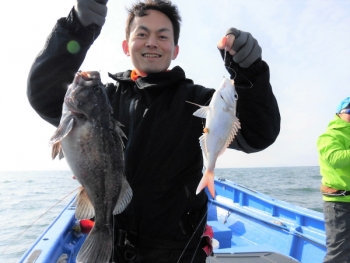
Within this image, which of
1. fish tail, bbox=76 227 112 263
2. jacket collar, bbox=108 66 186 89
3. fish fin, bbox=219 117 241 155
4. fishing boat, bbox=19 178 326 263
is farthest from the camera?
fishing boat, bbox=19 178 326 263

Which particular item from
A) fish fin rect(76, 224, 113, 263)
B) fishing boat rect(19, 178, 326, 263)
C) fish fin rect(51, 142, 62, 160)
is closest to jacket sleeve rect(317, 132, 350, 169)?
fishing boat rect(19, 178, 326, 263)

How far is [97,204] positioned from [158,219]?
1.54 ft

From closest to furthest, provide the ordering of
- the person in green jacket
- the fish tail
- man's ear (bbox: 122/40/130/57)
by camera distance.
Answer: the fish tail
man's ear (bbox: 122/40/130/57)
the person in green jacket

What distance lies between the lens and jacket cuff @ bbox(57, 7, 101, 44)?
7.14ft

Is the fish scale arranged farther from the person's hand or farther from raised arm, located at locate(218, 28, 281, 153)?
the person's hand

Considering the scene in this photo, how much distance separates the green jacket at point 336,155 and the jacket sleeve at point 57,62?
12.5ft

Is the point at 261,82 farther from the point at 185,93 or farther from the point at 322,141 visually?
the point at 322,141

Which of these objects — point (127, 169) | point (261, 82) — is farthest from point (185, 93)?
point (127, 169)

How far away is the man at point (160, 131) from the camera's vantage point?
6.98 ft

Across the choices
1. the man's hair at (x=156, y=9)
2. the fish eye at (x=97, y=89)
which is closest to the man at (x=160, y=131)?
the fish eye at (x=97, y=89)

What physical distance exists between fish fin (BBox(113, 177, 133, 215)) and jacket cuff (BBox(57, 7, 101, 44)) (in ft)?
3.66

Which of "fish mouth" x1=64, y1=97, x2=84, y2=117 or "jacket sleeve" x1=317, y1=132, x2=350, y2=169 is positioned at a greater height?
"fish mouth" x1=64, y1=97, x2=84, y2=117

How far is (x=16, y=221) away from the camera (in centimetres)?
1256

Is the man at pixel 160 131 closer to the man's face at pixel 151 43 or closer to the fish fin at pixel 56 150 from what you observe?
the man's face at pixel 151 43
